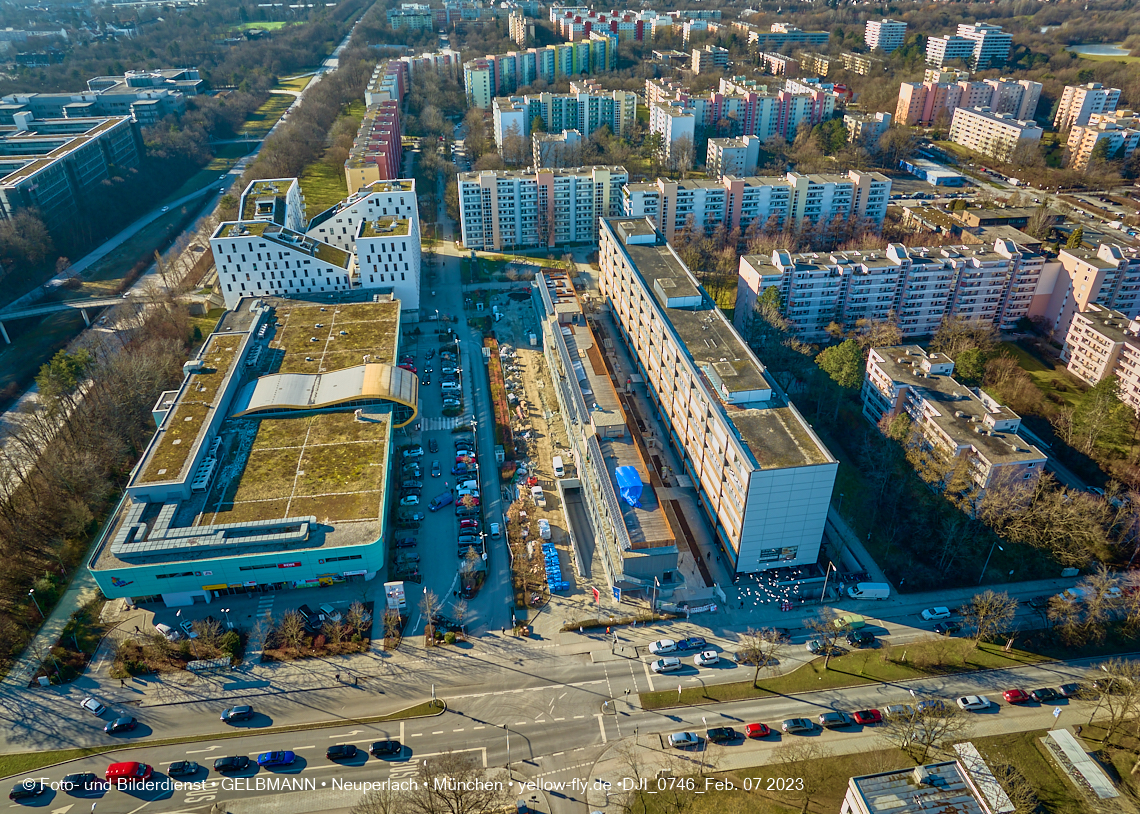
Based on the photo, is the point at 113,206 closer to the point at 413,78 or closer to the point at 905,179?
the point at 413,78

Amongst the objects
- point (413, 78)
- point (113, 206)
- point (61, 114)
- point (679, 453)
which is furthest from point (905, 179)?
point (61, 114)

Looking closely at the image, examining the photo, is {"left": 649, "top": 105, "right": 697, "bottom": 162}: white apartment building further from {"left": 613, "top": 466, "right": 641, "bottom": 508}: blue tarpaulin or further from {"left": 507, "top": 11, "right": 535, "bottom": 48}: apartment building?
{"left": 613, "top": 466, "right": 641, "bottom": 508}: blue tarpaulin

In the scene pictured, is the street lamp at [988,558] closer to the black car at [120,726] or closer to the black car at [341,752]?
the black car at [341,752]

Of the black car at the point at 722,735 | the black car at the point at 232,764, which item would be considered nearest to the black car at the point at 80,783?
the black car at the point at 232,764

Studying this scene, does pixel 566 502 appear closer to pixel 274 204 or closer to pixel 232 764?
pixel 232 764

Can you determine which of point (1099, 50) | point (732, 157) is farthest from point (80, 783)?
point (1099, 50)

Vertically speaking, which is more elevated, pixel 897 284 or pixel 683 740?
pixel 897 284
